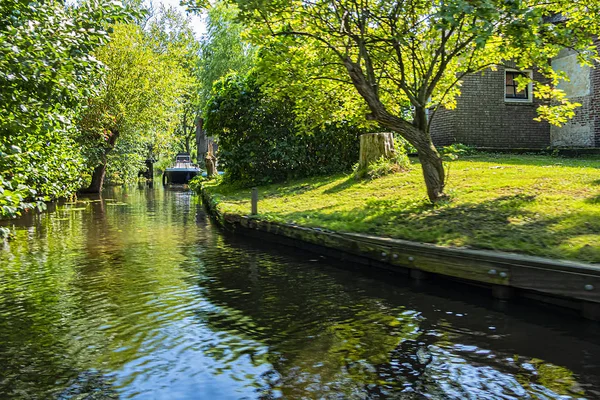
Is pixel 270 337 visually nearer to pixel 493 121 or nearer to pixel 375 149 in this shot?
pixel 375 149

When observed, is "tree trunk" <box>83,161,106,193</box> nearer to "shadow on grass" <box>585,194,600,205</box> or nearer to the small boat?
the small boat

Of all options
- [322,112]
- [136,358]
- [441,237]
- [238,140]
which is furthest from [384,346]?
[238,140]

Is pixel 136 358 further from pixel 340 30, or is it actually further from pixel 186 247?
pixel 340 30

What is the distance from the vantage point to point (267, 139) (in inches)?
827

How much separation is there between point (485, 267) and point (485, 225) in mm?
1919

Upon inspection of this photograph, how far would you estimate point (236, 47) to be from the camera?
39812 millimetres

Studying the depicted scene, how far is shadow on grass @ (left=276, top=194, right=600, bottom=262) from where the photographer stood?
24.6 feet

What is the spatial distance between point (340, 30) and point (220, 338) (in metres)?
7.48

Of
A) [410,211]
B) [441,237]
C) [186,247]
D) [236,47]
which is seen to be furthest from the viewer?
[236,47]

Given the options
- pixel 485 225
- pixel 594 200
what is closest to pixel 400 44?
pixel 485 225

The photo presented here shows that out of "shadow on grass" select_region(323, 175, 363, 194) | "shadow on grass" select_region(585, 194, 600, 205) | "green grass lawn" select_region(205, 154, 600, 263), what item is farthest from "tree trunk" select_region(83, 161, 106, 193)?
"shadow on grass" select_region(585, 194, 600, 205)

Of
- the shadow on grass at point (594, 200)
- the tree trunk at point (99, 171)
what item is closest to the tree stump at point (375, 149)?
the shadow on grass at point (594, 200)

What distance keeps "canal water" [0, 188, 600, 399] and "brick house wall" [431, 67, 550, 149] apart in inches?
571

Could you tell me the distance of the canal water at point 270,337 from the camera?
15.6 feet
